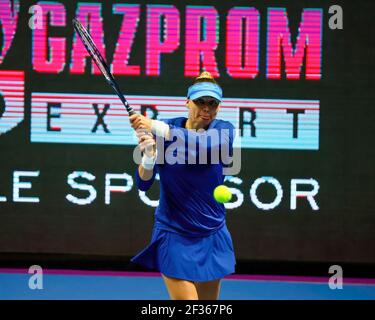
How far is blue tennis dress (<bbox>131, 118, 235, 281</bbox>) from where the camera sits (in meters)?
3.53

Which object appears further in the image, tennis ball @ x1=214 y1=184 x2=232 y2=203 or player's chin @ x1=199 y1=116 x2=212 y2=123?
player's chin @ x1=199 y1=116 x2=212 y2=123

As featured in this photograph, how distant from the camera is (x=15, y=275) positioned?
6.25m

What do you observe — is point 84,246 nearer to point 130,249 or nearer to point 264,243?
point 130,249

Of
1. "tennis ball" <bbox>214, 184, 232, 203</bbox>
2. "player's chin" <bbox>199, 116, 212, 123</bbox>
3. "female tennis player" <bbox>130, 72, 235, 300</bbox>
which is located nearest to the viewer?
"tennis ball" <bbox>214, 184, 232, 203</bbox>

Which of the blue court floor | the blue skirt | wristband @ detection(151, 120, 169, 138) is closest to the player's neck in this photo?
wristband @ detection(151, 120, 169, 138)

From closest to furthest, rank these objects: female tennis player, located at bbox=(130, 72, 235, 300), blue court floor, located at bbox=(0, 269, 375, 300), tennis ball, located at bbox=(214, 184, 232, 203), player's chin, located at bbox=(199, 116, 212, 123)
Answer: tennis ball, located at bbox=(214, 184, 232, 203) < female tennis player, located at bbox=(130, 72, 235, 300) < player's chin, located at bbox=(199, 116, 212, 123) < blue court floor, located at bbox=(0, 269, 375, 300)

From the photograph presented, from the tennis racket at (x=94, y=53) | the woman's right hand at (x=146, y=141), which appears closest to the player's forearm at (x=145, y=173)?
the woman's right hand at (x=146, y=141)

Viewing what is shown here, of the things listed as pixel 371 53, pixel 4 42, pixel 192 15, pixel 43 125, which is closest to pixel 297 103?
pixel 371 53

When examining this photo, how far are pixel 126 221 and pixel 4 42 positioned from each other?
1.92m

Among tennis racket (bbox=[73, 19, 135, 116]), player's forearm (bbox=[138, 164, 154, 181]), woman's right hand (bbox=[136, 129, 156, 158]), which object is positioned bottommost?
player's forearm (bbox=[138, 164, 154, 181])

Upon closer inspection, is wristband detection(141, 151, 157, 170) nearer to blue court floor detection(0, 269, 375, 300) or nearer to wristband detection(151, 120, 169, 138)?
wristband detection(151, 120, 169, 138)

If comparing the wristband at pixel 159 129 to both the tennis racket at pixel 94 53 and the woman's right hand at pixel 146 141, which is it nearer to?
the woman's right hand at pixel 146 141

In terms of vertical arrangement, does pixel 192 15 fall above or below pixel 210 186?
above

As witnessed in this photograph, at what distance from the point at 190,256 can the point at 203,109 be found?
758mm
